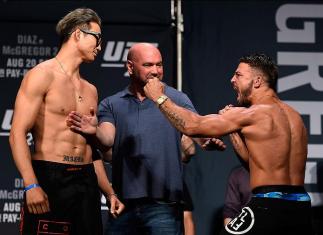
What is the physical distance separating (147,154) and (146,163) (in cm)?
5

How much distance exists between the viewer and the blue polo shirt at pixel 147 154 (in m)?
3.64

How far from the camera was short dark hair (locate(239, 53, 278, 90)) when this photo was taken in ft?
11.4

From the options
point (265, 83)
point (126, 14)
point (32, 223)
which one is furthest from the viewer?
point (126, 14)

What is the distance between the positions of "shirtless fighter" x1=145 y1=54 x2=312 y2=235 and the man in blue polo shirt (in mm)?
280

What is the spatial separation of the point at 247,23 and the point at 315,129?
975 millimetres

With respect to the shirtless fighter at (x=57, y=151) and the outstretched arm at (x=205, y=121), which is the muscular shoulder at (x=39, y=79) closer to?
the shirtless fighter at (x=57, y=151)

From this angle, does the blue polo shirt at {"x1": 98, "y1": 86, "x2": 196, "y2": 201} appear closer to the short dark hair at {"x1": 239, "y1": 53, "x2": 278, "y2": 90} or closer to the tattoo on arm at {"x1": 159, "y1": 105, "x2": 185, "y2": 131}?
the tattoo on arm at {"x1": 159, "y1": 105, "x2": 185, "y2": 131}

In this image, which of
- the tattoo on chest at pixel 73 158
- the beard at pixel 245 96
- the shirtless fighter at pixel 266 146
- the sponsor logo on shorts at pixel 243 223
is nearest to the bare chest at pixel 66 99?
the tattoo on chest at pixel 73 158

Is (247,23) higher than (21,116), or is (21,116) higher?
(247,23)

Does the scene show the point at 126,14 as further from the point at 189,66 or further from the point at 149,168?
the point at 149,168

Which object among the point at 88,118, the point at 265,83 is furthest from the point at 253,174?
the point at 88,118

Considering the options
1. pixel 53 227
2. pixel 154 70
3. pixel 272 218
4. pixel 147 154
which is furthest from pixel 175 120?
pixel 53 227

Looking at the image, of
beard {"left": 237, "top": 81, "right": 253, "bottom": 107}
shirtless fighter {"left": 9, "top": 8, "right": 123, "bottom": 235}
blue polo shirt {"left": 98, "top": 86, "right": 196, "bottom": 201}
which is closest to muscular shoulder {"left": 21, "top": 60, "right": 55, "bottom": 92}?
shirtless fighter {"left": 9, "top": 8, "right": 123, "bottom": 235}

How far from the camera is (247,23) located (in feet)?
16.3
